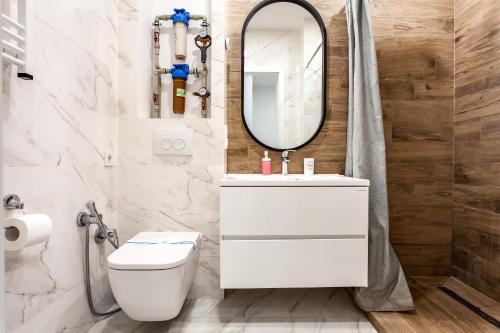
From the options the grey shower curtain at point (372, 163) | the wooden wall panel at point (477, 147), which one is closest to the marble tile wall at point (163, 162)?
the grey shower curtain at point (372, 163)

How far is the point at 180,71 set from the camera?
184cm

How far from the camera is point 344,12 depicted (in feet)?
6.63

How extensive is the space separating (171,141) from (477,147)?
5.97 ft

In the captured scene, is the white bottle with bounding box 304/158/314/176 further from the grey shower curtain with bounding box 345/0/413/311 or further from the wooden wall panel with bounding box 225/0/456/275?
the grey shower curtain with bounding box 345/0/413/311

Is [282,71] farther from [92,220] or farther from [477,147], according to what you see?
[92,220]

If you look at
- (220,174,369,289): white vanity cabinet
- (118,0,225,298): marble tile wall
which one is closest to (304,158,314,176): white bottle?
(220,174,369,289): white vanity cabinet

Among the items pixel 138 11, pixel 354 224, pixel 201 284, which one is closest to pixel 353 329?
pixel 354 224

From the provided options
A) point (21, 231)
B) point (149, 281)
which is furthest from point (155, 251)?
point (21, 231)

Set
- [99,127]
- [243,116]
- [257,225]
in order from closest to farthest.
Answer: [257,225] < [99,127] < [243,116]

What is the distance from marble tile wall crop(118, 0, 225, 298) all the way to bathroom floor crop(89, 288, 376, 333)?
0.42m

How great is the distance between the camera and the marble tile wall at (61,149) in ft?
3.45

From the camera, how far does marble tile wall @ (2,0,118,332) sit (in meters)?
1.05

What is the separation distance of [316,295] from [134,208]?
1213 millimetres

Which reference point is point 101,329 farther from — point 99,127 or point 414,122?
point 414,122
